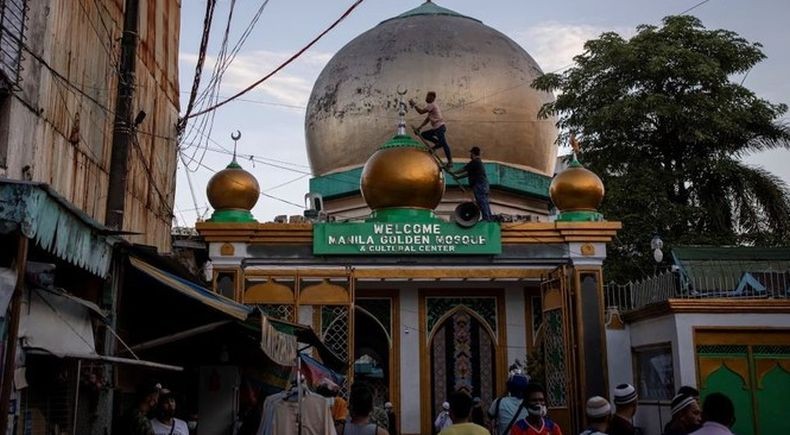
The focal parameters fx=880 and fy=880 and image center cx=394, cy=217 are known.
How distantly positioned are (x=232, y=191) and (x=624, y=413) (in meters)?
10.0

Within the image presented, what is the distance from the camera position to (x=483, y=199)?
14.4m

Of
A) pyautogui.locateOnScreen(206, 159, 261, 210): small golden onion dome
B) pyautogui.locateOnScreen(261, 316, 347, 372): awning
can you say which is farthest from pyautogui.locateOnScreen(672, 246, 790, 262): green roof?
pyautogui.locateOnScreen(206, 159, 261, 210): small golden onion dome

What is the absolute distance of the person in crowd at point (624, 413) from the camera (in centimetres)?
545

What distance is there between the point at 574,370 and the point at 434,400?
9.87 feet

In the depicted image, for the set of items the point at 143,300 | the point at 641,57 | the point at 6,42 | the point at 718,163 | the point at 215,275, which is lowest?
the point at 143,300

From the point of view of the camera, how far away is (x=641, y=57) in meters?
17.6

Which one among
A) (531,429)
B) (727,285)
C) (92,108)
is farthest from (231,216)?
(531,429)

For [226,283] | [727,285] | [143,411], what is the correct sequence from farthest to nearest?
[226,283]
[727,285]
[143,411]

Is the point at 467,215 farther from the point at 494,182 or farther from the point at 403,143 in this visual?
the point at 494,182

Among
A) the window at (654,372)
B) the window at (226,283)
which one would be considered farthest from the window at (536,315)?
the window at (226,283)

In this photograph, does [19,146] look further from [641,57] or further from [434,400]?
[641,57]

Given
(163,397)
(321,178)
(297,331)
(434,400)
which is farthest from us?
(321,178)

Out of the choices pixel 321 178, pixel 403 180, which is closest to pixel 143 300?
pixel 403 180

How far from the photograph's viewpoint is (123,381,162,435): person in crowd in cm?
600
